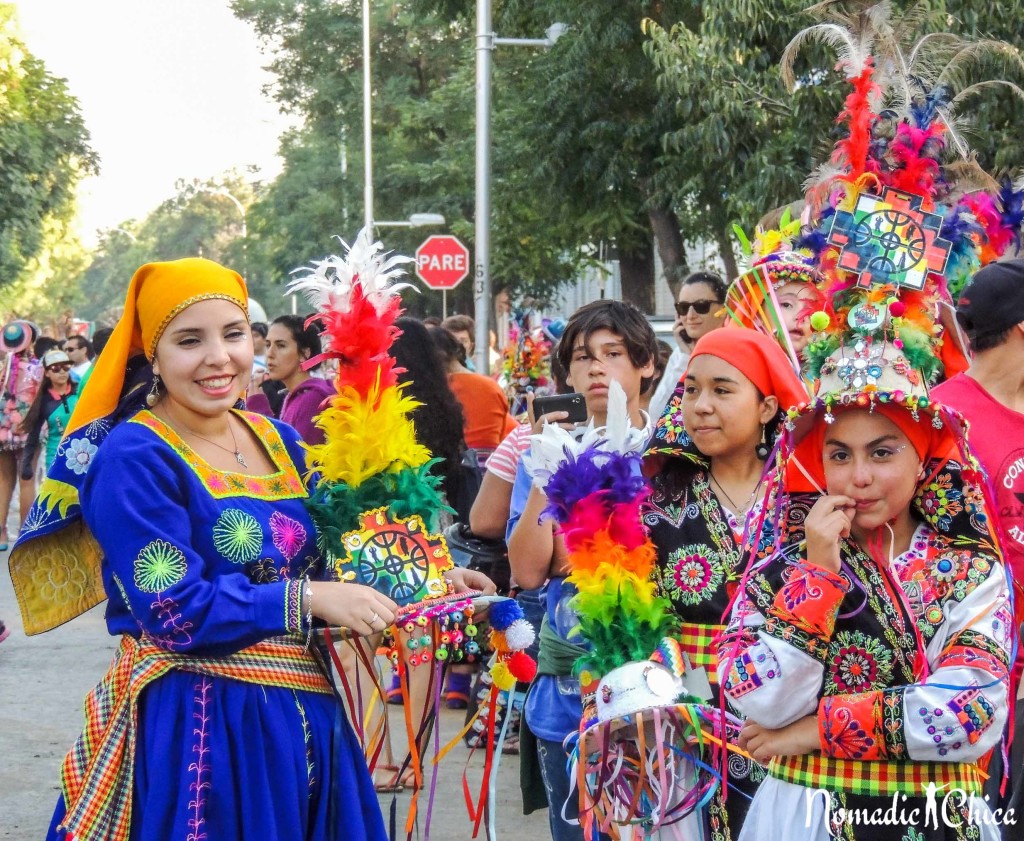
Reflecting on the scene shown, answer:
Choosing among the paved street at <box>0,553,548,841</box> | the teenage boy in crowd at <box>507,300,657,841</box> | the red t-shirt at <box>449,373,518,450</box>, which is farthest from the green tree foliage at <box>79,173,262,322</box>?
the teenage boy in crowd at <box>507,300,657,841</box>

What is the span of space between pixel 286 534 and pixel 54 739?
4500 mm

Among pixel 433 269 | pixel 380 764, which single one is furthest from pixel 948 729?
pixel 433 269

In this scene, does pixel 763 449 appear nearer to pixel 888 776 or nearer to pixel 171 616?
pixel 888 776

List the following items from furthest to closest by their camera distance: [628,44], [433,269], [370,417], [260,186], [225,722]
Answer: [260,186], [433,269], [628,44], [370,417], [225,722]

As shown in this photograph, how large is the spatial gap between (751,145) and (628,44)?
12.1 feet

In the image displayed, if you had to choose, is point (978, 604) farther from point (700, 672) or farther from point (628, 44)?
point (628, 44)

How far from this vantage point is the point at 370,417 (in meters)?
3.56

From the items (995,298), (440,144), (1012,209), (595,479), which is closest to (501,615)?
(595,479)

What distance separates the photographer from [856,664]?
3002mm

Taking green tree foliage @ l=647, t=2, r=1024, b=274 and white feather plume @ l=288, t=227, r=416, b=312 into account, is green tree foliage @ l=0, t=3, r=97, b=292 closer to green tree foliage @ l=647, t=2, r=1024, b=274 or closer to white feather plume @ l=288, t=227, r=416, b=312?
green tree foliage @ l=647, t=2, r=1024, b=274

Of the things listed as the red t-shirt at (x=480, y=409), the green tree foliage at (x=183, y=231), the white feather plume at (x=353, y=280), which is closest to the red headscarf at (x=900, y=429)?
the white feather plume at (x=353, y=280)

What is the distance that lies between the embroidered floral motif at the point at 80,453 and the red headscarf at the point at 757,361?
4.93 ft

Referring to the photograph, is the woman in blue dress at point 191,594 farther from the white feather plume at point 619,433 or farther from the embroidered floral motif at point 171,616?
the white feather plume at point 619,433

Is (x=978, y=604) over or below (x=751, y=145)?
below
